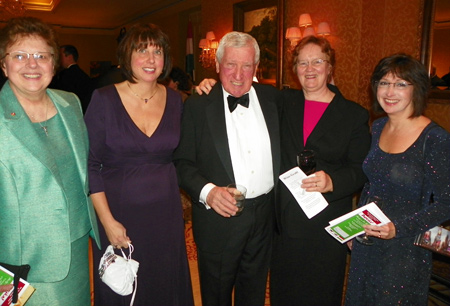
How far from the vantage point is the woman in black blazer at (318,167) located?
2141mm

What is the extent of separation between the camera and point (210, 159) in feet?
7.17

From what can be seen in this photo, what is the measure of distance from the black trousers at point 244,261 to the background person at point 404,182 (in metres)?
0.61

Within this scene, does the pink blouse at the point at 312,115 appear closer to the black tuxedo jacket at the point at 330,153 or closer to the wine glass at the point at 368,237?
the black tuxedo jacket at the point at 330,153

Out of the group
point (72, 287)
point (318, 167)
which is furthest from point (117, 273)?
point (318, 167)

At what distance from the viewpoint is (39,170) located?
1638 mm

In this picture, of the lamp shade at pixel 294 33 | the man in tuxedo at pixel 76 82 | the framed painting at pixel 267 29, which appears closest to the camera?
the man in tuxedo at pixel 76 82

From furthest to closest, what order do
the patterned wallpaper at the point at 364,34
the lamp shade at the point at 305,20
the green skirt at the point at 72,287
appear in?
the lamp shade at the point at 305,20
the patterned wallpaper at the point at 364,34
the green skirt at the point at 72,287

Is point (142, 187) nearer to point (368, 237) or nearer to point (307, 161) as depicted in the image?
point (307, 161)

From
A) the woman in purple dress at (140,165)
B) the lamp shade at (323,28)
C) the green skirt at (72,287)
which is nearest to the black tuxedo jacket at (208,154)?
the woman in purple dress at (140,165)

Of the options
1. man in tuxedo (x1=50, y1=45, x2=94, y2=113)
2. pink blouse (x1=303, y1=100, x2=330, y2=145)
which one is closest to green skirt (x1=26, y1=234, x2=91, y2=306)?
pink blouse (x1=303, y1=100, x2=330, y2=145)

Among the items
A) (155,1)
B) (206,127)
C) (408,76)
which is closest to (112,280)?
(206,127)

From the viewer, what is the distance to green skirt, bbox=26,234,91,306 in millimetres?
1760

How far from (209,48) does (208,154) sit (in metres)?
7.85

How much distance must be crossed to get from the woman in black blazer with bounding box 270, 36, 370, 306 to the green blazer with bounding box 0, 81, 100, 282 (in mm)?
1264
